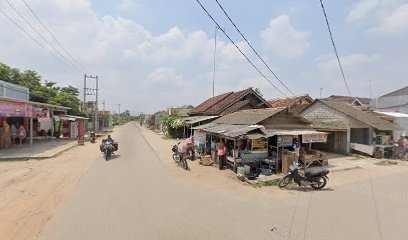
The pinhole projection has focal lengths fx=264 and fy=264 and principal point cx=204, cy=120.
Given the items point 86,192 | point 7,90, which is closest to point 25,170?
point 86,192

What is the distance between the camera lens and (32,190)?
Answer: 9.66 meters

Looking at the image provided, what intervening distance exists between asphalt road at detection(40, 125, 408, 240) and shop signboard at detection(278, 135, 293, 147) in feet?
12.2

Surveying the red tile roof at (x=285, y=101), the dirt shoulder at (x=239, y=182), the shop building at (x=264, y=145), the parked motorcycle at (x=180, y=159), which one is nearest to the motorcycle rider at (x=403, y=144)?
the dirt shoulder at (x=239, y=182)

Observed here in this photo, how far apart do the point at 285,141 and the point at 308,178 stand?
3.71 meters

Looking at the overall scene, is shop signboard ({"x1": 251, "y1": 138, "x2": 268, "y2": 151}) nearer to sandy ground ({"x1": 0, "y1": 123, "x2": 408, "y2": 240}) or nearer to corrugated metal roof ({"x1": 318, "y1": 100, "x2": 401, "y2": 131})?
sandy ground ({"x1": 0, "y1": 123, "x2": 408, "y2": 240})

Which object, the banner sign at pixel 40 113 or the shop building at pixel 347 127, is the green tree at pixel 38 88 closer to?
the banner sign at pixel 40 113

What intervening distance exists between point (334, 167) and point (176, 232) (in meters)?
12.7

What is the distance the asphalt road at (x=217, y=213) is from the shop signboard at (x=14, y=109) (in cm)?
1107

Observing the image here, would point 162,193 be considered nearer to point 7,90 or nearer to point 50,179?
point 50,179

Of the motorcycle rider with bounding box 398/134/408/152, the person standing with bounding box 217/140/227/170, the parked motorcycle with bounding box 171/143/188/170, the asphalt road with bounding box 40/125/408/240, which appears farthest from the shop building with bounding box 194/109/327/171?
the motorcycle rider with bounding box 398/134/408/152

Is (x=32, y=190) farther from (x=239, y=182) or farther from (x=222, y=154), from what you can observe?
(x=222, y=154)

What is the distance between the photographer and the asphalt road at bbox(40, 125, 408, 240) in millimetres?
6285

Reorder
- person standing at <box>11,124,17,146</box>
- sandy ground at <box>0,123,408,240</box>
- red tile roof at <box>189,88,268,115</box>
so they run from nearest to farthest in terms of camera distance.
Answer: sandy ground at <box>0,123,408,240</box>
person standing at <box>11,124,17,146</box>
red tile roof at <box>189,88,268,115</box>

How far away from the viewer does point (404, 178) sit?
13555mm
